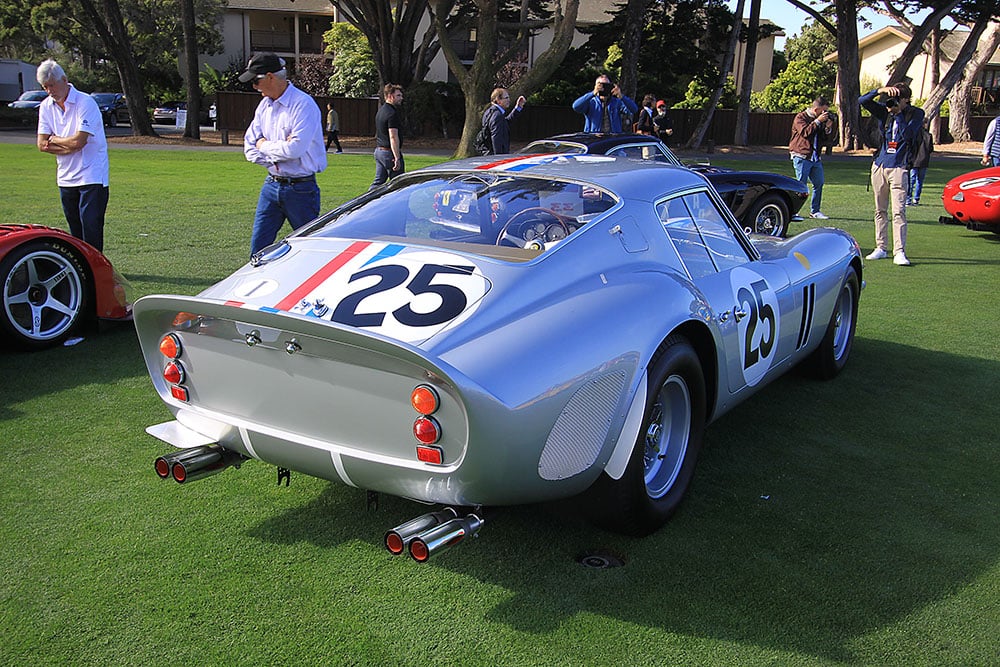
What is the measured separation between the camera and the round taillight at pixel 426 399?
8.79 ft

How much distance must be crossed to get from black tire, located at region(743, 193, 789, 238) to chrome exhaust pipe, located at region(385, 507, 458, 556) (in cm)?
836

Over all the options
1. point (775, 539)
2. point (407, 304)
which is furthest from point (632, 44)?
point (407, 304)

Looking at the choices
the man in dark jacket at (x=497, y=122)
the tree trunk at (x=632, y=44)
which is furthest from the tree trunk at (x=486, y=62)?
the man in dark jacket at (x=497, y=122)

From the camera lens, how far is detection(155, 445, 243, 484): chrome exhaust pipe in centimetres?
317

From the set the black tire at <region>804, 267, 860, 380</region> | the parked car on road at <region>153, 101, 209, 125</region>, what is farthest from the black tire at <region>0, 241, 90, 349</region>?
the parked car on road at <region>153, 101, 209, 125</region>

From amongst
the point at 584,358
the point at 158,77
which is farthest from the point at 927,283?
the point at 158,77

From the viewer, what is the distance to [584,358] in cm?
292

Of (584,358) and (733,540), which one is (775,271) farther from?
(584,358)

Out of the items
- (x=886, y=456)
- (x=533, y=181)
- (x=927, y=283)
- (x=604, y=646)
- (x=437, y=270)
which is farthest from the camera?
(x=927, y=283)

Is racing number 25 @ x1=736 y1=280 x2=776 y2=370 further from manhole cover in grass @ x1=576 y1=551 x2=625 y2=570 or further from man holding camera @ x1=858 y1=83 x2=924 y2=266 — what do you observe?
man holding camera @ x1=858 y1=83 x2=924 y2=266

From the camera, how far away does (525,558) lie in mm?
3225

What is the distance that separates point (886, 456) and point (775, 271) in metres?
1.05

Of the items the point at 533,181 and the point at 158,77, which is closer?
the point at 533,181

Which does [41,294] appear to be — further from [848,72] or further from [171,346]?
[848,72]
